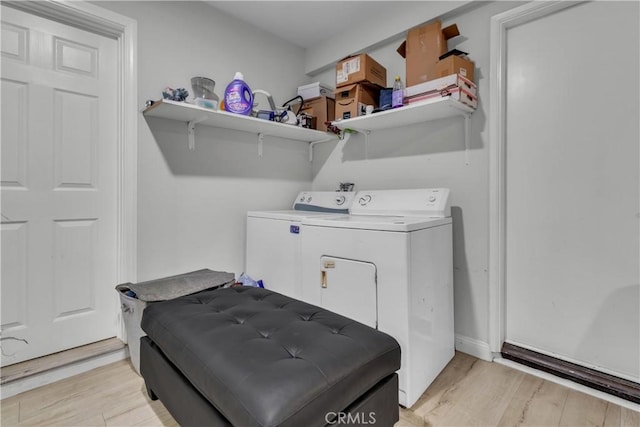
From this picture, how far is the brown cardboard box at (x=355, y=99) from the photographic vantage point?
2.21 m

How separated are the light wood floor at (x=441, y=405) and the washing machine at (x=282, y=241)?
941 millimetres

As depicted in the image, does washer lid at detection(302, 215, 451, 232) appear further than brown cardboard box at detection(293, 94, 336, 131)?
No

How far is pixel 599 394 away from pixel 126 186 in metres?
2.80

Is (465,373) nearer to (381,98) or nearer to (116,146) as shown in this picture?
(381,98)

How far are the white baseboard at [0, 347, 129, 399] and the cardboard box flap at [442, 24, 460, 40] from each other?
9.11ft

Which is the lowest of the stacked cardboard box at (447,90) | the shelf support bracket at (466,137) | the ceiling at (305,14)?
the shelf support bracket at (466,137)

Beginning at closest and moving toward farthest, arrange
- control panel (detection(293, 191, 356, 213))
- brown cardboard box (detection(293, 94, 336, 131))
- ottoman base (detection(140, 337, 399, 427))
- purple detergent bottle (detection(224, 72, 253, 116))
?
ottoman base (detection(140, 337, 399, 427))
purple detergent bottle (detection(224, 72, 253, 116))
control panel (detection(293, 191, 356, 213))
brown cardboard box (detection(293, 94, 336, 131))

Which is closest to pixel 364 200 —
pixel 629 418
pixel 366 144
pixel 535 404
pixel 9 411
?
pixel 366 144

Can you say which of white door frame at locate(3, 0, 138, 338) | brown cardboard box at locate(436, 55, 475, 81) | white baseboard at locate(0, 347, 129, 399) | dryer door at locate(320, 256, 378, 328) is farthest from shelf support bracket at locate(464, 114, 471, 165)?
white baseboard at locate(0, 347, 129, 399)

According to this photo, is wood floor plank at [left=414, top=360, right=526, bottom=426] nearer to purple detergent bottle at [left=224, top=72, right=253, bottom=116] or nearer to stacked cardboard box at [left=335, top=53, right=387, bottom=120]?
stacked cardboard box at [left=335, top=53, right=387, bottom=120]

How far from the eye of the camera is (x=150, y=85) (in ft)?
6.60

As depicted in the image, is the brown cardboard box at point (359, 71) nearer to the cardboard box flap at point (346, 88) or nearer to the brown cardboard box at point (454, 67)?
the cardboard box flap at point (346, 88)

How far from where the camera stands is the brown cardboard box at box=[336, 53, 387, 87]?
216 cm

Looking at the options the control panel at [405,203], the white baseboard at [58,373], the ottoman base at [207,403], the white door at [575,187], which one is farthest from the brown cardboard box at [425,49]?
the white baseboard at [58,373]
